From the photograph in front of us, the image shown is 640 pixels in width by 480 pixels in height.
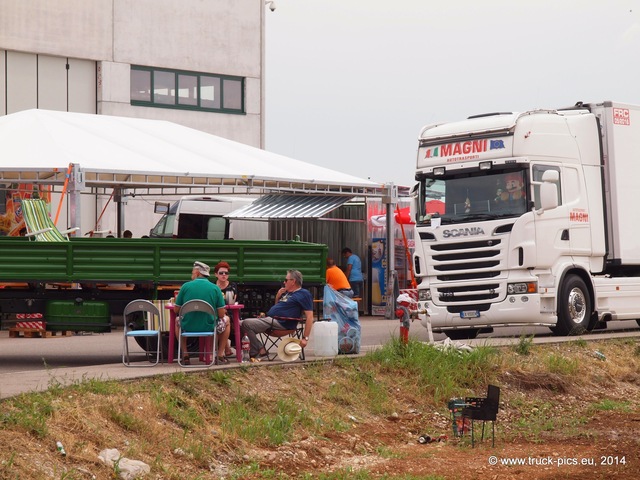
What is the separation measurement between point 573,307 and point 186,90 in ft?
73.9

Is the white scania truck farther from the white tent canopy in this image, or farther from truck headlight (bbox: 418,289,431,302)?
the white tent canopy

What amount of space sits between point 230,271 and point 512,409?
4659 mm

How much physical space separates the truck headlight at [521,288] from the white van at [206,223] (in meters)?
12.7

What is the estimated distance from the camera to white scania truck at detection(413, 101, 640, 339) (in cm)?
2111

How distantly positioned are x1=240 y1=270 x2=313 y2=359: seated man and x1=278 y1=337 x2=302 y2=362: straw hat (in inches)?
14.1

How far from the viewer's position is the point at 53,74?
125 feet

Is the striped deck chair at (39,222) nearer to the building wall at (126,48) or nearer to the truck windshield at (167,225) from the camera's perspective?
the truck windshield at (167,225)

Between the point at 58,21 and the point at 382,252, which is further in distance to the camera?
the point at 58,21

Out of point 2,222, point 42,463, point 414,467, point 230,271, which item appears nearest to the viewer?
point 42,463

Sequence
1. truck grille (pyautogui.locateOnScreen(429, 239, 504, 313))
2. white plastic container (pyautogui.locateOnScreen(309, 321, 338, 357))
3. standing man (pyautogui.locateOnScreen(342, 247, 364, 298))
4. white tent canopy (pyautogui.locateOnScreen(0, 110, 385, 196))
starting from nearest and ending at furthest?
white plastic container (pyautogui.locateOnScreen(309, 321, 338, 357)), truck grille (pyautogui.locateOnScreen(429, 239, 504, 313)), white tent canopy (pyautogui.locateOnScreen(0, 110, 385, 196)), standing man (pyautogui.locateOnScreen(342, 247, 364, 298))

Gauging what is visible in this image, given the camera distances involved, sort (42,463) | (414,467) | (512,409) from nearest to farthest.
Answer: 1. (42,463)
2. (414,467)
3. (512,409)

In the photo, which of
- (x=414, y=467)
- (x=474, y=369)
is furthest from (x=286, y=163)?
(x=414, y=467)

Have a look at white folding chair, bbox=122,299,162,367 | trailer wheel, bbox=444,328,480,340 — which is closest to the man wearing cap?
white folding chair, bbox=122,299,162,367

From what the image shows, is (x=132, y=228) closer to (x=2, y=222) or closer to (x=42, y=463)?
(x=2, y=222)
